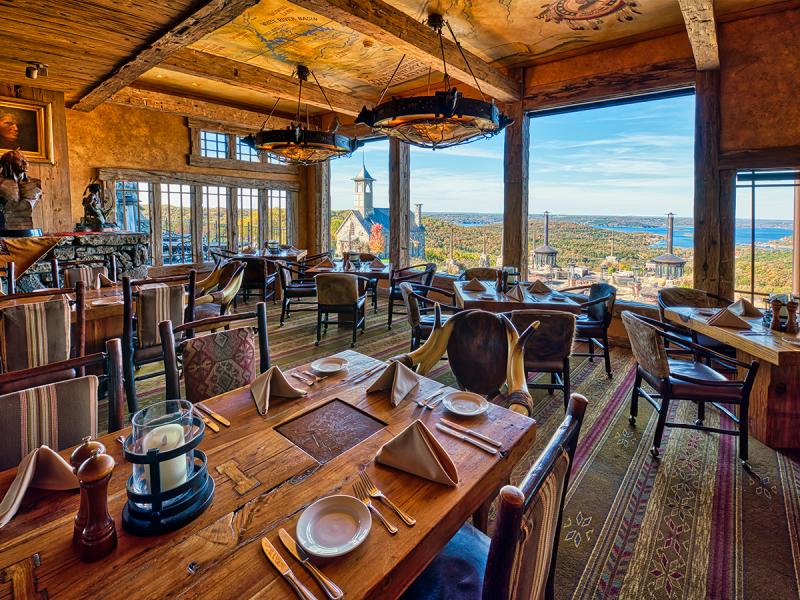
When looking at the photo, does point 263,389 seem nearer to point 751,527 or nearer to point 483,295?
point 751,527

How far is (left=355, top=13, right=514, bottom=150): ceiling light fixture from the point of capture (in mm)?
3104

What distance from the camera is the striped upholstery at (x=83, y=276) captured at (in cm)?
390

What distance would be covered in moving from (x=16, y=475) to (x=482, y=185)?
20.1ft

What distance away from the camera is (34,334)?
7.60ft

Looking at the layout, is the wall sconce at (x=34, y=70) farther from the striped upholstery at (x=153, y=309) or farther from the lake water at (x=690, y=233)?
the lake water at (x=690, y=233)

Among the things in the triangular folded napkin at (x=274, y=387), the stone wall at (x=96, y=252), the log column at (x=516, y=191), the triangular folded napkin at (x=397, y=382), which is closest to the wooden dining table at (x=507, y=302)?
the log column at (x=516, y=191)

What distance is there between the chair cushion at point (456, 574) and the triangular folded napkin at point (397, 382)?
0.54 metres

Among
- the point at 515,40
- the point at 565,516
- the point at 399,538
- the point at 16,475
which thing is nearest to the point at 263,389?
the point at 16,475

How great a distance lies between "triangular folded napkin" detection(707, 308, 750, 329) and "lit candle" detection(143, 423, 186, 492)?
3270 millimetres

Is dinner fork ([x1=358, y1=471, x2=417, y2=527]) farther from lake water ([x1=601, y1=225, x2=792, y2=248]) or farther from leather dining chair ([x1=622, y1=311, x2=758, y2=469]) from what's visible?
lake water ([x1=601, y1=225, x2=792, y2=248])

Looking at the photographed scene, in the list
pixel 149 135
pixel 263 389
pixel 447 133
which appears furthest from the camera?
pixel 149 135

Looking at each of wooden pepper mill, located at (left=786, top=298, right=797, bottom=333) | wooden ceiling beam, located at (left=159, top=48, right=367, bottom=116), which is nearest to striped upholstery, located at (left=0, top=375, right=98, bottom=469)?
wooden pepper mill, located at (left=786, top=298, right=797, bottom=333)

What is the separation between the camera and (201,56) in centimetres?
484

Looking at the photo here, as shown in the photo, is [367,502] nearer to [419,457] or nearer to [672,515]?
[419,457]
